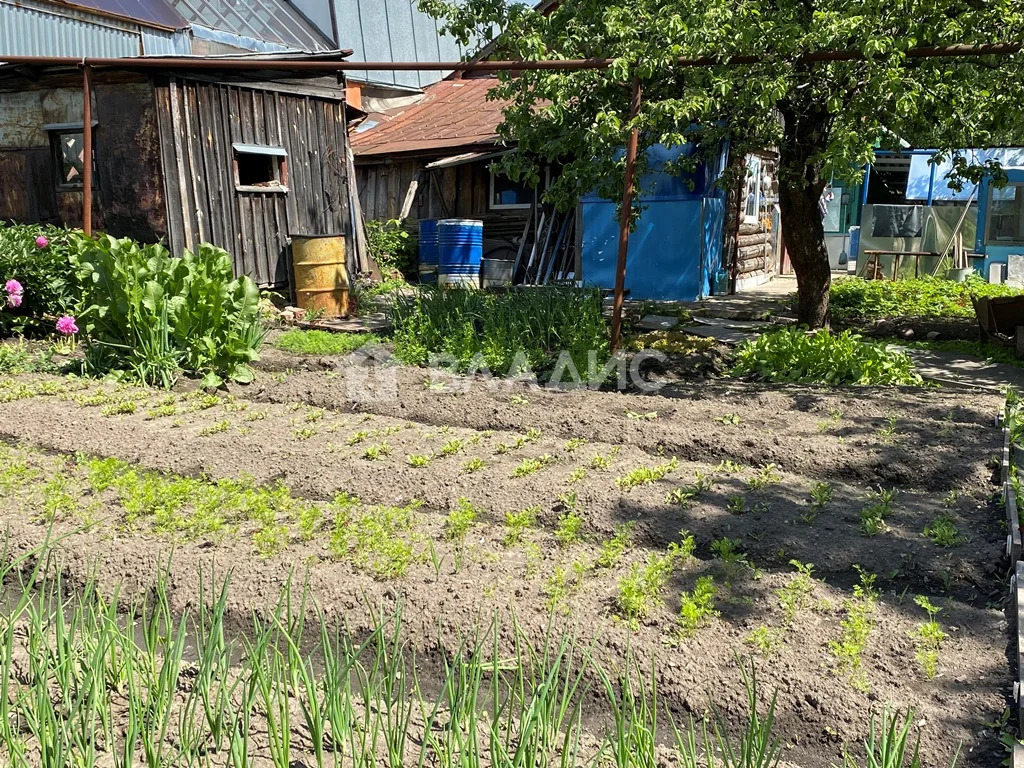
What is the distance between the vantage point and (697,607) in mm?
3240

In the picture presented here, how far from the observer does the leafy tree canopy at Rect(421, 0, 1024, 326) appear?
688 centimetres

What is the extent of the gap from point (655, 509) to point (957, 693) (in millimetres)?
1609

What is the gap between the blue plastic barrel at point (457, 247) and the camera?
13977mm

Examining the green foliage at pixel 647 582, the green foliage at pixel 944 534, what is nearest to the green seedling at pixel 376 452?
the green foliage at pixel 647 582

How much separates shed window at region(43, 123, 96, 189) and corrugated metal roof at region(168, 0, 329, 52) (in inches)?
163

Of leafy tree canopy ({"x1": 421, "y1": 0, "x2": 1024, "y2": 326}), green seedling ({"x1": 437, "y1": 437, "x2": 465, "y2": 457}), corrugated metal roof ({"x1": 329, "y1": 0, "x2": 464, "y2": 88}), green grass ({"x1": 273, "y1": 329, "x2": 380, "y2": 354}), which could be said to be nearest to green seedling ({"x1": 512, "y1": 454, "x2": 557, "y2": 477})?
green seedling ({"x1": 437, "y1": 437, "x2": 465, "y2": 457})

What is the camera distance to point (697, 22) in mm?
7074

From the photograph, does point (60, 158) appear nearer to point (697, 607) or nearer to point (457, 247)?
point (457, 247)

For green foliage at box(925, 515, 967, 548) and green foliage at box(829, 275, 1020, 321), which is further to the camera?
green foliage at box(829, 275, 1020, 321)

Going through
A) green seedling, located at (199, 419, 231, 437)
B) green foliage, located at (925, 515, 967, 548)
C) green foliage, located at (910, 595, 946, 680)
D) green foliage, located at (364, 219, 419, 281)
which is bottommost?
green foliage, located at (910, 595, 946, 680)

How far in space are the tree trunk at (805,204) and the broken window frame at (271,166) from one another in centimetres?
613

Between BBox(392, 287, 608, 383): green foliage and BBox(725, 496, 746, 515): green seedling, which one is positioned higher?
BBox(392, 287, 608, 383): green foliage

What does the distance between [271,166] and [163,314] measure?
5878mm

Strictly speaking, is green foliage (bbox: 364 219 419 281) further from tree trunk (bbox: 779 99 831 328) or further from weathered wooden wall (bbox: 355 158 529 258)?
tree trunk (bbox: 779 99 831 328)
